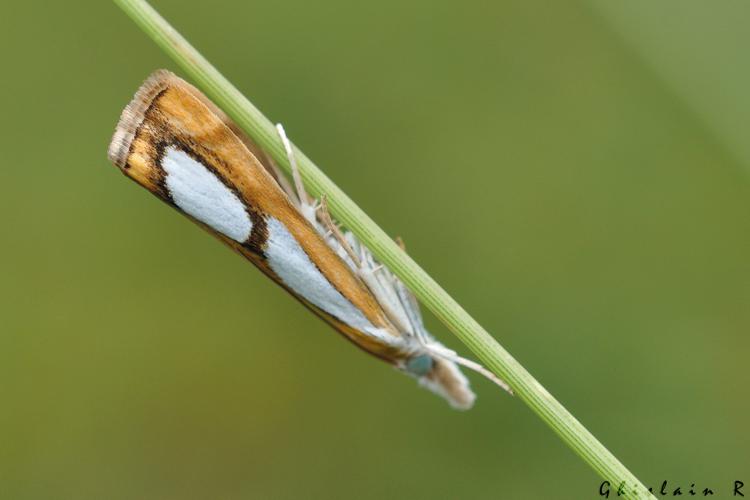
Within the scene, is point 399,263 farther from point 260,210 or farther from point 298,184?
point 260,210

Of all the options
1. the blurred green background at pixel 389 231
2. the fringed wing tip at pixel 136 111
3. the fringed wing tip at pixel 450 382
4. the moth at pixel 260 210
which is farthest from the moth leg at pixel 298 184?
the blurred green background at pixel 389 231

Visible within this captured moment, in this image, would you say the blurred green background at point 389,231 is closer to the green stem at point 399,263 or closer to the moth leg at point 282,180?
the moth leg at point 282,180

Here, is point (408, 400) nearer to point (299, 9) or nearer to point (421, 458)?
point (421, 458)

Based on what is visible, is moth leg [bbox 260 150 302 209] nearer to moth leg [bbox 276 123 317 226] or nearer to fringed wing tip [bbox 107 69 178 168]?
moth leg [bbox 276 123 317 226]

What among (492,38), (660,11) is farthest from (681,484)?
(492,38)

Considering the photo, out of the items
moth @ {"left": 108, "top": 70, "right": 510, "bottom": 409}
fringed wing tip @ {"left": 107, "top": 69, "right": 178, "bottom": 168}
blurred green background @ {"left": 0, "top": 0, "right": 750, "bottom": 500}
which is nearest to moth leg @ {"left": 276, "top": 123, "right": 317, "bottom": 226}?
moth @ {"left": 108, "top": 70, "right": 510, "bottom": 409}

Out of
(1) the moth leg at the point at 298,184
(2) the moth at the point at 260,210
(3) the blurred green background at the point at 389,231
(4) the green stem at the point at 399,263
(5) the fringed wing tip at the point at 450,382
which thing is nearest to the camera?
(4) the green stem at the point at 399,263

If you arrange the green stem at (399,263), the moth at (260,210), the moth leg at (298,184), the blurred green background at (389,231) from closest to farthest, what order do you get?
the green stem at (399,263), the moth leg at (298,184), the moth at (260,210), the blurred green background at (389,231)
